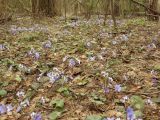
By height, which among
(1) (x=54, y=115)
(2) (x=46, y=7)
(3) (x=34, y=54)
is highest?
(2) (x=46, y=7)

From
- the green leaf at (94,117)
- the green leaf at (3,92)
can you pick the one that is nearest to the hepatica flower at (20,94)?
the green leaf at (3,92)

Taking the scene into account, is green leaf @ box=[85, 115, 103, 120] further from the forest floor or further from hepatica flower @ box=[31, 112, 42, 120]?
hepatica flower @ box=[31, 112, 42, 120]

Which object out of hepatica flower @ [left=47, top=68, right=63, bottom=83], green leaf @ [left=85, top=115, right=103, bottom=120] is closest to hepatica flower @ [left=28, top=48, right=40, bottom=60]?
hepatica flower @ [left=47, top=68, right=63, bottom=83]

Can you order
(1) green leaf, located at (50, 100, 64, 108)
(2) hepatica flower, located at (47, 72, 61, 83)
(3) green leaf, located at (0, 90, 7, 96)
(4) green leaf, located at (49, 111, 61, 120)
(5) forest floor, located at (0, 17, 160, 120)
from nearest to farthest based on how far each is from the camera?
(4) green leaf, located at (49, 111, 61, 120) → (5) forest floor, located at (0, 17, 160, 120) → (1) green leaf, located at (50, 100, 64, 108) → (3) green leaf, located at (0, 90, 7, 96) → (2) hepatica flower, located at (47, 72, 61, 83)

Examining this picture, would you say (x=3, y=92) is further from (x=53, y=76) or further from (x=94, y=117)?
(x=94, y=117)

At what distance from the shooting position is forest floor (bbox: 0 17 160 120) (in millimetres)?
3873

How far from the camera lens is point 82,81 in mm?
4746

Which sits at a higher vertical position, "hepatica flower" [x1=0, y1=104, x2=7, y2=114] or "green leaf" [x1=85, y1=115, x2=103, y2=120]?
"green leaf" [x1=85, y1=115, x2=103, y2=120]

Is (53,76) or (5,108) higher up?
(53,76)

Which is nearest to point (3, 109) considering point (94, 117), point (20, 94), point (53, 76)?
point (20, 94)

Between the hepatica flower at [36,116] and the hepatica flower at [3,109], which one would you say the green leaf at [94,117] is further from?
the hepatica flower at [3,109]

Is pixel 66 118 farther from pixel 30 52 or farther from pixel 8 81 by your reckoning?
pixel 30 52

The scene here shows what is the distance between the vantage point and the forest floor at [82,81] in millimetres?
3873

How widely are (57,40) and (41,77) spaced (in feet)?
9.62
